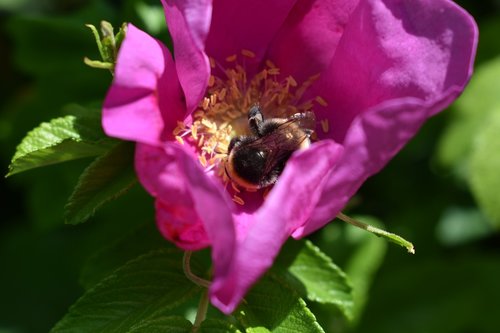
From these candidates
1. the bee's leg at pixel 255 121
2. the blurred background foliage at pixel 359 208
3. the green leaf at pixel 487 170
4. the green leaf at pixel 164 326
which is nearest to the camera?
the green leaf at pixel 164 326

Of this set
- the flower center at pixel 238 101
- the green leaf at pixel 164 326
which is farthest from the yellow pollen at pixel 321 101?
the green leaf at pixel 164 326

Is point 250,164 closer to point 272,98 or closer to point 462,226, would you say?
point 272,98

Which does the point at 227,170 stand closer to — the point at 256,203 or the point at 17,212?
the point at 256,203

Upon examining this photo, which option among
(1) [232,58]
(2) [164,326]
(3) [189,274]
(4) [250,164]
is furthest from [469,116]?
(2) [164,326]

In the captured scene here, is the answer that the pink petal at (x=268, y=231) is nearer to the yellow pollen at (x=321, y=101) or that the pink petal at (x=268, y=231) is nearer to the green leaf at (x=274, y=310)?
the green leaf at (x=274, y=310)

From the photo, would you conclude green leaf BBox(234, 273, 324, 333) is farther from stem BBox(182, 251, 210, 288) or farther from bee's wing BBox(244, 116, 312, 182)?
bee's wing BBox(244, 116, 312, 182)

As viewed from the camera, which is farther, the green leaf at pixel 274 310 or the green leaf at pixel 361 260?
the green leaf at pixel 361 260

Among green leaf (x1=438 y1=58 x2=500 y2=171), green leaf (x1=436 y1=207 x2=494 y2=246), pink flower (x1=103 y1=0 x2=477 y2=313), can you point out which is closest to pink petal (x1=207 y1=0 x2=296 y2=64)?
pink flower (x1=103 y1=0 x2=477 y2=313)
